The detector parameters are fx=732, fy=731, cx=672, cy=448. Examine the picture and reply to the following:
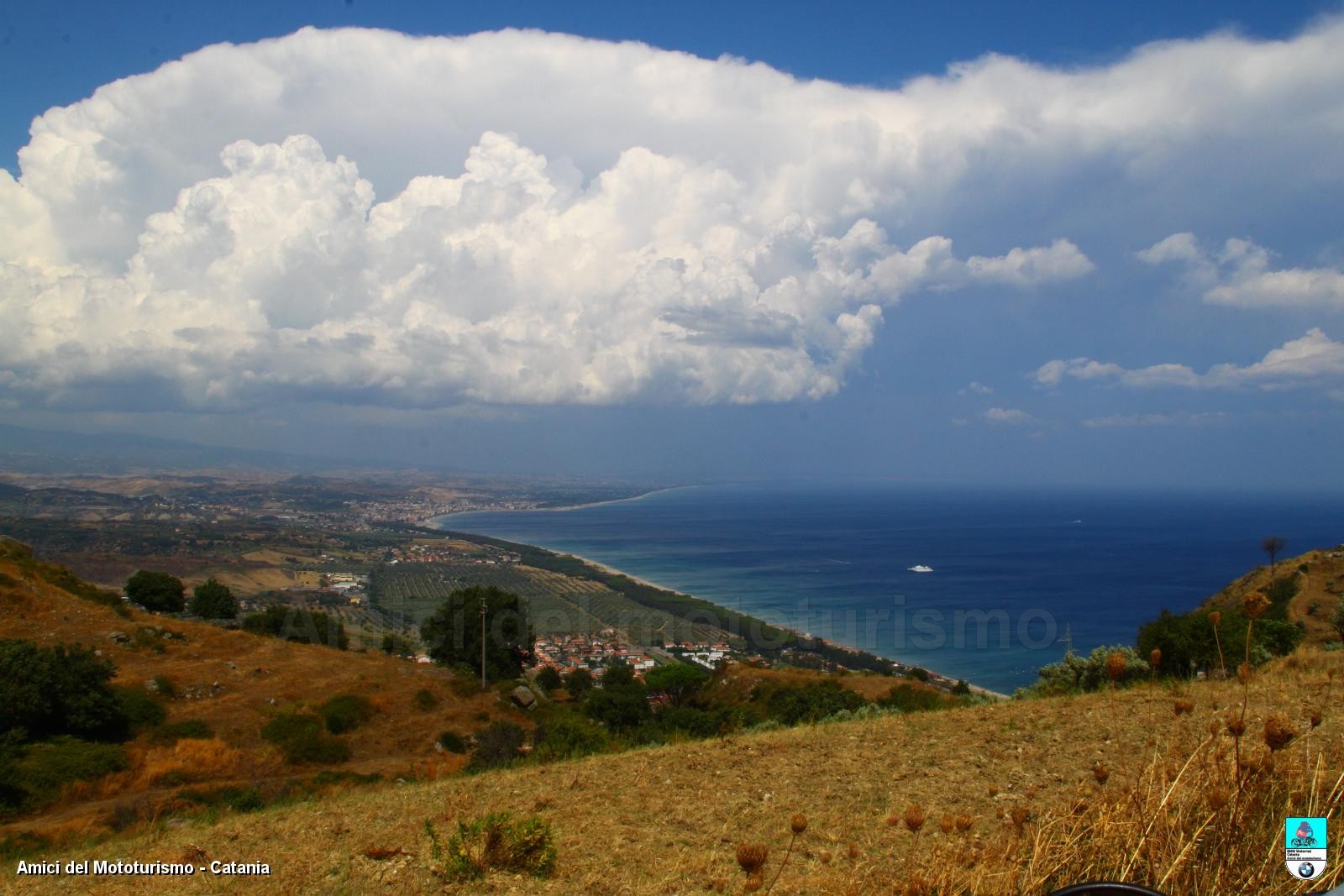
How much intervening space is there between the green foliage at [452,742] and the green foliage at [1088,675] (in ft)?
40.5

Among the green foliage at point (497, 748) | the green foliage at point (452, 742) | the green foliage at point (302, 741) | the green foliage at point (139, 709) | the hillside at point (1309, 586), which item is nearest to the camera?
the green foliage at point (497, 748)

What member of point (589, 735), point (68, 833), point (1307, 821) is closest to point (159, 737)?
point (68, 833)

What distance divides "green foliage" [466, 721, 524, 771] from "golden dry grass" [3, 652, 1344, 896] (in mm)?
1886

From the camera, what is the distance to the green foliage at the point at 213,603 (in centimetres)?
3166

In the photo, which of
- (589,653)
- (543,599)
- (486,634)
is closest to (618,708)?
(486,634)

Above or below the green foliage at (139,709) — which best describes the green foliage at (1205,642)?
above

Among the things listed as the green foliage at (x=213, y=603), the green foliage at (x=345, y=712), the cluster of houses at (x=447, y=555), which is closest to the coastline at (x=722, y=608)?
the cluster of houses at (x=447, y=555)

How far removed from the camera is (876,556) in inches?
3553

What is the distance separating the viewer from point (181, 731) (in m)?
15.8

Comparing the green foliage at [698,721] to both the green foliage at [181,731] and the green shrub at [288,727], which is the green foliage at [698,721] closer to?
the green shrub at [288,727]

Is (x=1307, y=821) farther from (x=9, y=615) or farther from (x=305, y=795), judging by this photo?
(x=9, y=615)

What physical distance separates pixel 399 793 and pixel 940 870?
6636mm

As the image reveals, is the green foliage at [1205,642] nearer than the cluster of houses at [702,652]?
Yes

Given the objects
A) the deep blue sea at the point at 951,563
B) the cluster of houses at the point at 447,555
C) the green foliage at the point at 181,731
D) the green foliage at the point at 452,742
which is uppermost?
the green foliage at the point at 181,731
